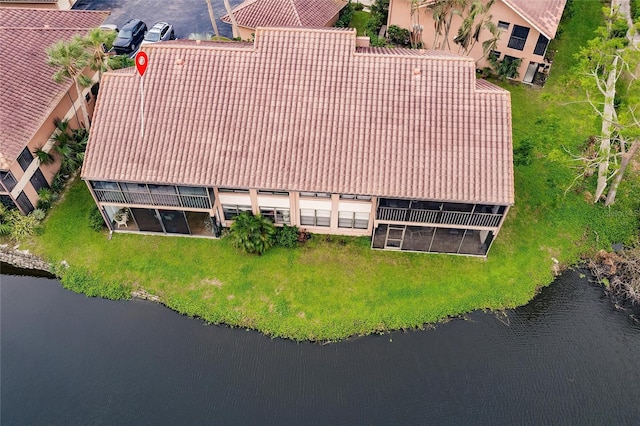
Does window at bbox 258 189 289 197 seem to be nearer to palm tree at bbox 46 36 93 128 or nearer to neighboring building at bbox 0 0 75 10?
palm tree at bbox 46 36 93 128

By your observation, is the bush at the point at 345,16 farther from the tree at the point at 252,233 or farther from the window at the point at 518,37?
the tree at the point at 252,233

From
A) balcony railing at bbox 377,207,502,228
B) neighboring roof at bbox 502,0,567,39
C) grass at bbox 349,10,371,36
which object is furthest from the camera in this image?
grass at bbox 349,10,371,36

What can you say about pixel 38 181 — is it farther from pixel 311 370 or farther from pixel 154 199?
pixel 311 370

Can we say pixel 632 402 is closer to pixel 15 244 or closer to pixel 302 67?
pixel 302 67

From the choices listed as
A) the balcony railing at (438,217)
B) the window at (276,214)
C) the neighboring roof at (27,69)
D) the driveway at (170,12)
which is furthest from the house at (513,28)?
the neighboring roof at (27,69)

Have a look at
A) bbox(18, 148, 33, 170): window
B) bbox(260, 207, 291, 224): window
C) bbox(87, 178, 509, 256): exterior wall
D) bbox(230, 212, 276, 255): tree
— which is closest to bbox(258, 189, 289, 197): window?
bbox(87, 178, 509, 256): exterior wall

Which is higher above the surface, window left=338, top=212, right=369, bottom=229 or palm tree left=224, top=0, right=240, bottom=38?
palm tree left=224, top=0, right=240, bottom=38

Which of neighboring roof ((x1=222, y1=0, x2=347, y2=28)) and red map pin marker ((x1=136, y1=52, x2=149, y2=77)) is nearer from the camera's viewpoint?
red map pin marker ((x1=136, y1=52, x2=149, y2=77))

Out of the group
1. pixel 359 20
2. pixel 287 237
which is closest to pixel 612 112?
pixel 287 237
